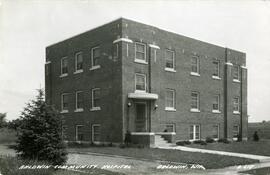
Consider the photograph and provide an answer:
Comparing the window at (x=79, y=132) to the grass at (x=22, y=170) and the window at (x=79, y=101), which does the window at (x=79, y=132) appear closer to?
the window at (x=79, y=101)

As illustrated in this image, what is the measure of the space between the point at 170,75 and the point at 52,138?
16.2m

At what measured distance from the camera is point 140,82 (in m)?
24.0

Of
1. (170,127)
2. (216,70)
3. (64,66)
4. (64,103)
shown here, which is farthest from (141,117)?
(216,70)

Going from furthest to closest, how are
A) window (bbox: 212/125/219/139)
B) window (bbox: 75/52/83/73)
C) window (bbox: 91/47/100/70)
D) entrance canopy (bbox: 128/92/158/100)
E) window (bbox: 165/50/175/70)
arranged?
window (bbox: 212/125/219/139), window (bbox: 75/52/83/73), window (bbox: 165/50/175/70), window (bbox: 91/47/100/70), entrance canopy (bbox: 128/92/158/100)

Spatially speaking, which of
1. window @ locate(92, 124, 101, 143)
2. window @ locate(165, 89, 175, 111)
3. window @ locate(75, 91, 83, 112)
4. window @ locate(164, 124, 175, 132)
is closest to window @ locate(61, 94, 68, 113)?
window @ locate(75, 91, 83, 112)

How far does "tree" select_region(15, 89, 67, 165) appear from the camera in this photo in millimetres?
11273

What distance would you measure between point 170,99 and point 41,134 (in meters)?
16.2

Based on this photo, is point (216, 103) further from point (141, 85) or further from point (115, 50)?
point (115, 50)

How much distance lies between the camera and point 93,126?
25281 millimetres

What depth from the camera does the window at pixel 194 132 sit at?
92.1 feet

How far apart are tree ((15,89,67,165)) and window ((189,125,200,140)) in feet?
59.1

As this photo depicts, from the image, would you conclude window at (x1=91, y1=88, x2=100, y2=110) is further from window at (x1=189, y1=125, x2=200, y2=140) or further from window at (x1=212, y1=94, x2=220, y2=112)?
window at (x1=212, y1=94, x2=220, y2=112)

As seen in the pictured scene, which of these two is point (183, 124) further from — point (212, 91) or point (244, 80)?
point (244, 80)

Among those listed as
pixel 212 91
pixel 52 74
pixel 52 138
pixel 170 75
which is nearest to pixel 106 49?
pixel 170 75
